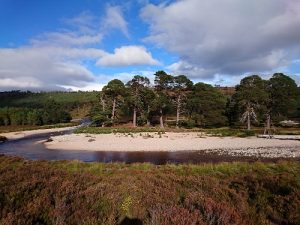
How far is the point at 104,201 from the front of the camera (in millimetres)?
6379

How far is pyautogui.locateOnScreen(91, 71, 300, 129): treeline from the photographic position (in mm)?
63500

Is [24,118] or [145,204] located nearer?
[145,204]

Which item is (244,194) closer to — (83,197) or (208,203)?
(208,203)

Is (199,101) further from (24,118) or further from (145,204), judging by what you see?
(24,118)

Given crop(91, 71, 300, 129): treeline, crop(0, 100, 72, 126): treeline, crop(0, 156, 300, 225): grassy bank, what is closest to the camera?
crop(0, 156, 300, 225): grassy bank

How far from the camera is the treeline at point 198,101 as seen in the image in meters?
63.5

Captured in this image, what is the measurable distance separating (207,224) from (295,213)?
2130mm

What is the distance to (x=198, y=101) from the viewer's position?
70.7 meters

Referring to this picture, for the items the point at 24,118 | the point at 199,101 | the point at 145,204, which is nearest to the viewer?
the point at 145,204

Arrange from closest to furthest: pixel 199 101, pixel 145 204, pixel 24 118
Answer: pixel 145 204
pixel 199 101
pixel 24 118

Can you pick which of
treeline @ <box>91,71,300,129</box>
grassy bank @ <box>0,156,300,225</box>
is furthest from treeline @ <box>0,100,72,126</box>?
grassy bank @ <box>0,156,300,225</box>

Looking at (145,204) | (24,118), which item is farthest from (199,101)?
(24,118)

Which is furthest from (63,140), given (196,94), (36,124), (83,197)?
(36,124)

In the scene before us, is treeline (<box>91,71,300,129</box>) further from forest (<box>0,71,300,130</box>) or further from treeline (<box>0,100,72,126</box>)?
treeline (<box>0,100,72,126</box>)
